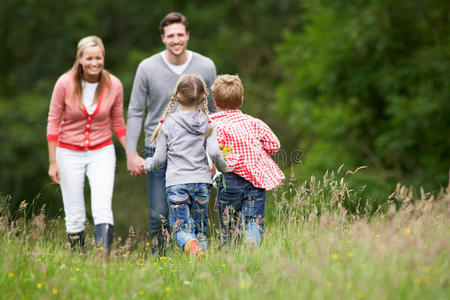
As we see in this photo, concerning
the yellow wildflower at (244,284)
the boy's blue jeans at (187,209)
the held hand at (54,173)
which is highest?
the held hand at (54,173)

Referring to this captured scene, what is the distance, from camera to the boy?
4863 millimetres

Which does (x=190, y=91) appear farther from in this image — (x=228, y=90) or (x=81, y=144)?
(x=81, y=144)

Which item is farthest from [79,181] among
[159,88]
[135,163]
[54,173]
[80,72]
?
[159,88]

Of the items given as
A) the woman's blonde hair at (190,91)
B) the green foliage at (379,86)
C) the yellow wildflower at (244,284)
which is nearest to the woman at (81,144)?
the woman's blonde hair at (190,91)

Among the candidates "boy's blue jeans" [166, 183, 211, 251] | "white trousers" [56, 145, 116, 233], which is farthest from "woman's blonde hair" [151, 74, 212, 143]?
"white trousers" [56, 145, 116, 233]

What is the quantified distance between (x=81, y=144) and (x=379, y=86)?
29.4 feet

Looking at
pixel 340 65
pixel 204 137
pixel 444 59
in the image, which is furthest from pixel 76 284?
pixel 340 65

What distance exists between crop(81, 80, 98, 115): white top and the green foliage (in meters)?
7.30

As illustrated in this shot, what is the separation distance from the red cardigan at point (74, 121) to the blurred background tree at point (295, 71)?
3.91ft

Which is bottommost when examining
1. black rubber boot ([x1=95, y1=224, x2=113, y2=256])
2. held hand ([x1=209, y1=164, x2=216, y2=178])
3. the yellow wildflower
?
black rubber boot ([x1=95, y1=224, x2=113, y2=256])

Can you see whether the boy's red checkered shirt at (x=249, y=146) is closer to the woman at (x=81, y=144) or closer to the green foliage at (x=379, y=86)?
the woman at (x=81, y=144)

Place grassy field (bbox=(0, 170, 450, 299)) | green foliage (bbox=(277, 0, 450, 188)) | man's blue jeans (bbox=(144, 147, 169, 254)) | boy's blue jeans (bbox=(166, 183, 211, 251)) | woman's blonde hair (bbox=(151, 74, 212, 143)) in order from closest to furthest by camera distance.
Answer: grassy field (bbox=(0, 170, 450, 299))
boy's blue jeans (bbox=(166, 183, 211, 251))
woman's blonde hair (bbox=(151, 74, 212, 143))
man's blue jeans (bbox=(144, 147, 169, 254))
green foliage (bbox=(277, 0, 450, 188))

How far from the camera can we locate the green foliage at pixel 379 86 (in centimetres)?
1195

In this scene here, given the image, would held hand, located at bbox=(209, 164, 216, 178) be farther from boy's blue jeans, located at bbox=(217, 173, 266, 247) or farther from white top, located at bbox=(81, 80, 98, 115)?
white top, located at bbox=(81, 80, 98, 115)
